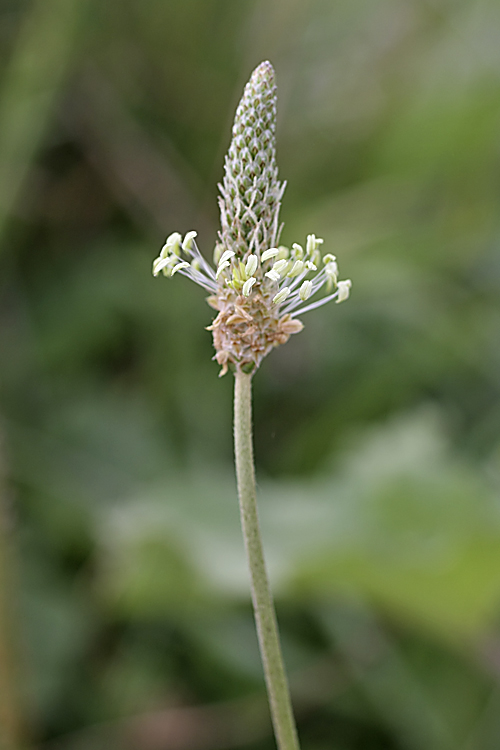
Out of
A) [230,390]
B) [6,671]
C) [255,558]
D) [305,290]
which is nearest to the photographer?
[255,558]

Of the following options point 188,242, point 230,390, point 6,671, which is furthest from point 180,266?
point 230,390

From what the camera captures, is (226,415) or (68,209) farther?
(68,209)

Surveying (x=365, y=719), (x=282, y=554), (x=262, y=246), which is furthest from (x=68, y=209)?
(x=262, y=246)

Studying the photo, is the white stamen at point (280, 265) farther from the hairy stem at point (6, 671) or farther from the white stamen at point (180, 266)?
the hairy stem at point (6, 671)

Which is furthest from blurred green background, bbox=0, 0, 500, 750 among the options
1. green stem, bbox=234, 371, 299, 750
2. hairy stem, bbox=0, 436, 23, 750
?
green stem, bbox=234, 371, 299, 750

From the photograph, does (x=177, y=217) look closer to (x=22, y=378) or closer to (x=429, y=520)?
(x=22, y=378)

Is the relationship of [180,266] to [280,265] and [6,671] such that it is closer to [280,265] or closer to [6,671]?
[280,265]
